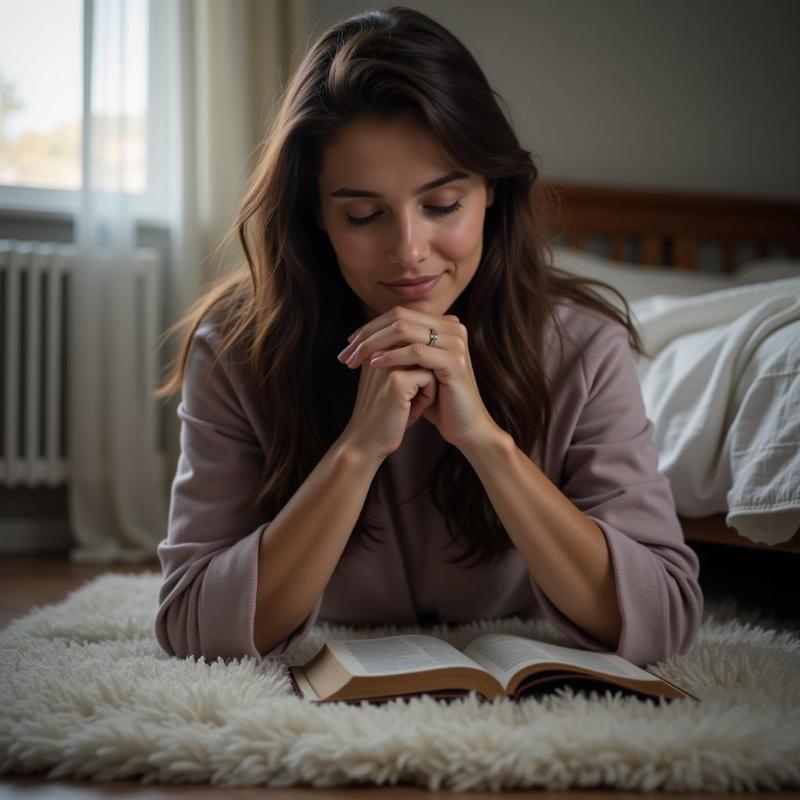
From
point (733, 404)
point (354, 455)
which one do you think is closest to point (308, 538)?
point (354, 455)

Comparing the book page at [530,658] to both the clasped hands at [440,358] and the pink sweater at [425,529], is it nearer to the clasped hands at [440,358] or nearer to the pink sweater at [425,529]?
the pink sweater at [425,529]

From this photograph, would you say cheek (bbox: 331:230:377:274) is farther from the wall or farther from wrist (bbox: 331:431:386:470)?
the wall

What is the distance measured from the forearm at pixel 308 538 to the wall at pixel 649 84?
7.20 feet

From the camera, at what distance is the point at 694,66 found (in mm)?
3244

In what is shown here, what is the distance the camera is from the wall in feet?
10.1

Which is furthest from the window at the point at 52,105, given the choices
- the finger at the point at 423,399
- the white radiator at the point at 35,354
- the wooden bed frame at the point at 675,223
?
the finger at the point at 423,399

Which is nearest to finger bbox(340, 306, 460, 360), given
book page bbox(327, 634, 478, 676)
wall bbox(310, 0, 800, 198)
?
book page bbox(327, 634, 478, 676)

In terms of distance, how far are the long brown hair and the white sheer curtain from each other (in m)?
1.41

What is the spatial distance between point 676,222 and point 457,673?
2.54 m

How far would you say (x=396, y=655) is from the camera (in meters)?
0.93

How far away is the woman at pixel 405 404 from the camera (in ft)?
3.39

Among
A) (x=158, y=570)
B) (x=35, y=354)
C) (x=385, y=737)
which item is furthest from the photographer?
(x=35, y=354)

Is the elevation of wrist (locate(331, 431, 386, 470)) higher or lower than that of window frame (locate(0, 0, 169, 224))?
lower

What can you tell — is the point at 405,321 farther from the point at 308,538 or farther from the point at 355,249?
the point at 308,538
